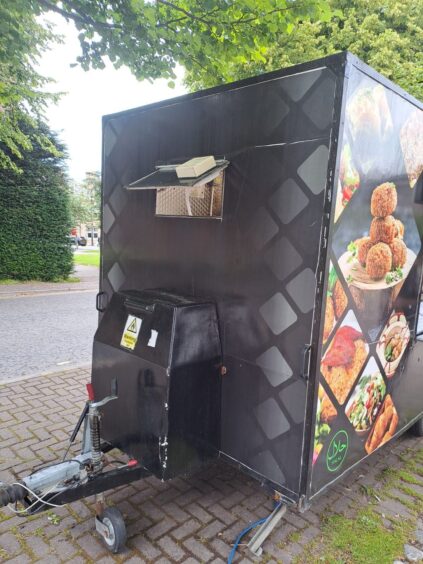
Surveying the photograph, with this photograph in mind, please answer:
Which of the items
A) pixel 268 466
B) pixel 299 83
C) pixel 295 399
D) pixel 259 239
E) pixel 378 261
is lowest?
pixel 268 466

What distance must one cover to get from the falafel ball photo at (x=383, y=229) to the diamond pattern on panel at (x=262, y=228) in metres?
0.63

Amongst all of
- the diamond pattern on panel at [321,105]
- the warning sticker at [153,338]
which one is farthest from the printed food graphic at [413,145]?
the warning sticker at [153,338]

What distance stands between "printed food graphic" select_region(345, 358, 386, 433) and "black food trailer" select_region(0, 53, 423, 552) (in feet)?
0.05

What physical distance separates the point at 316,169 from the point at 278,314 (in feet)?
2.68

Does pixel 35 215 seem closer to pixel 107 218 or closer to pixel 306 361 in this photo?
pixel 107 218

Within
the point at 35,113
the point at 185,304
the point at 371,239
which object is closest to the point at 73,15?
the point at 185,304

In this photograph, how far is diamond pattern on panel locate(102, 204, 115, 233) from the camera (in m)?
3.43

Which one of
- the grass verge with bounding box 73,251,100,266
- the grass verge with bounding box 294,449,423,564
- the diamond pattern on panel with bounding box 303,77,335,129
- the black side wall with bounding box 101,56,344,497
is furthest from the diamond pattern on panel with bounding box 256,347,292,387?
the grass verge with bounding box 73,251,100,266

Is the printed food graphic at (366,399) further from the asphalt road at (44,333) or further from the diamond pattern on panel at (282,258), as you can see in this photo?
the asphalt road at (44,333)

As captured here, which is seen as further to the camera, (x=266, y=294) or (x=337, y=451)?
(x=337, y=451)

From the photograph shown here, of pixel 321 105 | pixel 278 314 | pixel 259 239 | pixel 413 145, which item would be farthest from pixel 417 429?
pixel 321 105

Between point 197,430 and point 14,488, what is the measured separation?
3.42 ft

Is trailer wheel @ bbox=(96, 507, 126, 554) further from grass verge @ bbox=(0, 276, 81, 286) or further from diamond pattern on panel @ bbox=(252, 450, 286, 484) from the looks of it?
grass verge @ bbox=(0, 276, 81, 286)

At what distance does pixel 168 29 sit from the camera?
4.36m
